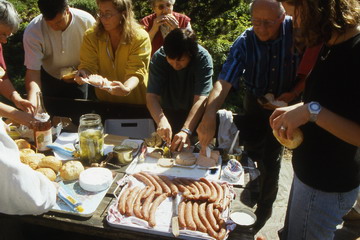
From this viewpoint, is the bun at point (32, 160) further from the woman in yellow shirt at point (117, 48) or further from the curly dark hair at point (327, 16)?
the curly dark hair at point (327, 16)

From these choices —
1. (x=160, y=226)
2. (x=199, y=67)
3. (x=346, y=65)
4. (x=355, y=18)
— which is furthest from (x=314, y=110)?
(x=199, y=67)

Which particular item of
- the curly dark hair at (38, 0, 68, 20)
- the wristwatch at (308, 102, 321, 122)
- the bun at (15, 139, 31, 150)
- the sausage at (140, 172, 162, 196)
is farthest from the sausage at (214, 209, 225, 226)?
the curly dark hair at (38, 0, 68, 20)

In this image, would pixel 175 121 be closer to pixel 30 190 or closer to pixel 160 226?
pixel 160 226

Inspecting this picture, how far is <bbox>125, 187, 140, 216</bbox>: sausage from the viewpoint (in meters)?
2.12

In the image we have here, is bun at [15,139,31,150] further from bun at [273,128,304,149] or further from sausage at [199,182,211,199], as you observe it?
bun at [273,128,304,149]

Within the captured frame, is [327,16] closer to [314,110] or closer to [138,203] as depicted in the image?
[314,110]

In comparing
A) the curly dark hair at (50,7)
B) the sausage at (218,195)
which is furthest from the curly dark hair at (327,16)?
the curly dark hair at (50,7)

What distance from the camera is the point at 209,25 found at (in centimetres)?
665

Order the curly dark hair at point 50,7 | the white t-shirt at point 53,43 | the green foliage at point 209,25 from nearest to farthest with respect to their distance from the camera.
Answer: the curly dark hair at point 50,7, the white t-shirt at point 53,43, the green foliage at point 209,25

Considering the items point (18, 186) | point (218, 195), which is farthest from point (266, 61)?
point (18, 186)

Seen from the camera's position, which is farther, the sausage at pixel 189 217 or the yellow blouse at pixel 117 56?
the yellow blouse at pixel 117 56

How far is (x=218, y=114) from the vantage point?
312 centimetres

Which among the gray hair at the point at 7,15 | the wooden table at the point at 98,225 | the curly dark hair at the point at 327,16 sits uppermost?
the curly dark hair at the point at 327,16

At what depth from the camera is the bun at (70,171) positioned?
2420 millimetres
